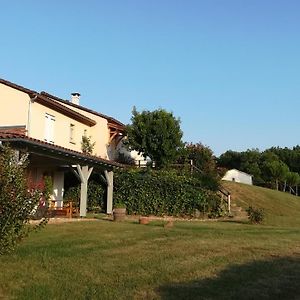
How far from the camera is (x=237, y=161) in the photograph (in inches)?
3270

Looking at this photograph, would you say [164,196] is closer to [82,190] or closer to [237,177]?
[82,190]

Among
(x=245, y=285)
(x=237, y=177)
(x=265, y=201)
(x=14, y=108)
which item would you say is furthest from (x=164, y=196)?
(x=237, y=177)

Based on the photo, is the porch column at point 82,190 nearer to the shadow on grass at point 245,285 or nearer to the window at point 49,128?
the window at point 49,128

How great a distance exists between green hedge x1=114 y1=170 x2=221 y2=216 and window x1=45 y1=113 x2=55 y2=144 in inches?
203

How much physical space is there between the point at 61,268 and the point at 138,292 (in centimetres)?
214

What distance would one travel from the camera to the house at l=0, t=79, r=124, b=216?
70.5ft

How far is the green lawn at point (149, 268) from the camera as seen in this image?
26.5 feet

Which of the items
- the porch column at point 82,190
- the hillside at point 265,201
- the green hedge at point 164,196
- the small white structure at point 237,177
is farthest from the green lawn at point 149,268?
the small white structure at point 237,177

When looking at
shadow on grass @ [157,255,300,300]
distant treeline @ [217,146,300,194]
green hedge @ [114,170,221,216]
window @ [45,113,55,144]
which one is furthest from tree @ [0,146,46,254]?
distant treeline @ [217,146,300,194]

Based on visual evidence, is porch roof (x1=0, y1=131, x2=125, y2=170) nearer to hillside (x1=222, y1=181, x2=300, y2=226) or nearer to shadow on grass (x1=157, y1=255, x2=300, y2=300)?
shadow on grass (x1=157, y1=255, x2=300, y2=300)

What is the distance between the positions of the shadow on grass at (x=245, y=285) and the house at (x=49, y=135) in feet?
36.8

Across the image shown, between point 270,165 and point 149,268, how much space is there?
54.2 meters

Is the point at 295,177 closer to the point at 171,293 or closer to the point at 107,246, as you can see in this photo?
the point at 107,246

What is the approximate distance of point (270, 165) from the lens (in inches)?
2440
